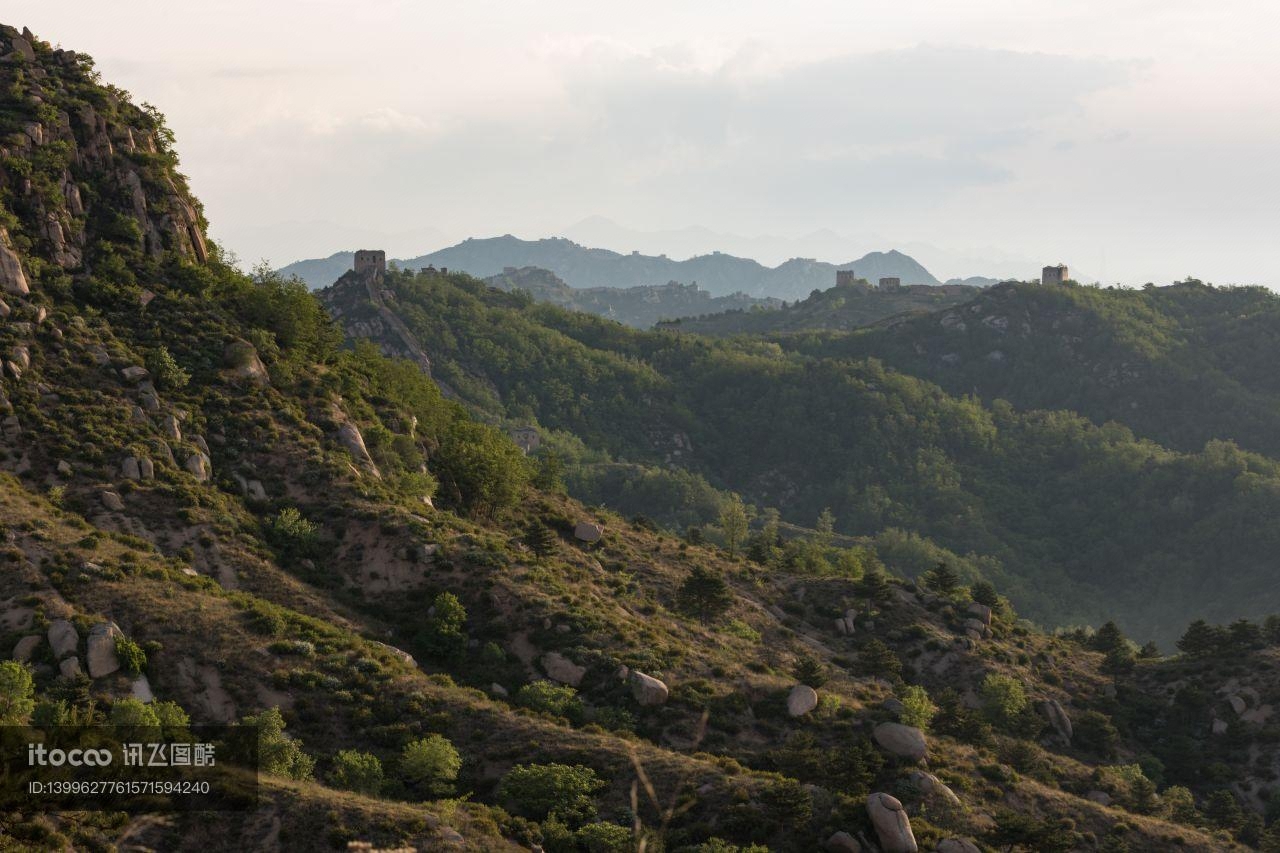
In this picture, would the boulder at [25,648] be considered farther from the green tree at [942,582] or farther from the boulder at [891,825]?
the green tree at [942,582]

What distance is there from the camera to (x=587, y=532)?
8431cm

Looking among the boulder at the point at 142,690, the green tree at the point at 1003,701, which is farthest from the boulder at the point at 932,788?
the boulder at the point at 142,690

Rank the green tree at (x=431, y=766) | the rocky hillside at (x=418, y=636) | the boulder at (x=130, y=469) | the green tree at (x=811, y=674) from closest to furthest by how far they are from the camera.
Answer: the rocky hillside at (x=418, y=636) < the green tree at (x=431, y=766) < the green tree at (x=811, y=674) < the boulder at (x=130, y=469)

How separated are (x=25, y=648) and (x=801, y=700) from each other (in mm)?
39987

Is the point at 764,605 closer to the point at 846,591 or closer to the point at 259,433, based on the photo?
the point at 846,591

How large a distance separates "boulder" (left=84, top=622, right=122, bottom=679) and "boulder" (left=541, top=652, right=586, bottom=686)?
23177 millimetres

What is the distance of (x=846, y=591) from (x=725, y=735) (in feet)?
117

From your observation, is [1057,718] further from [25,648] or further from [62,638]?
[25,648]

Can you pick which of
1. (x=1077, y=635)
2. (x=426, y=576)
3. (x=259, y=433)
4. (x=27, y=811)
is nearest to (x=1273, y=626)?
(x=1077, y=635)

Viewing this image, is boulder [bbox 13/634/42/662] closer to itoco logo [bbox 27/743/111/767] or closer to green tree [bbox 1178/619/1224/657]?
itoco logo [bbox 27/743/111/767]

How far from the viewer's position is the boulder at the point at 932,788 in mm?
47031

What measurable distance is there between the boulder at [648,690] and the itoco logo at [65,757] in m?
27.9

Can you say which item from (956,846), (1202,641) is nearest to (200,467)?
(956,846)

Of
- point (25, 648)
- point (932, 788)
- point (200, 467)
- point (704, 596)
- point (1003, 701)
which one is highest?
point (200, 467)
